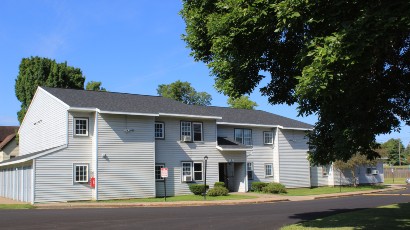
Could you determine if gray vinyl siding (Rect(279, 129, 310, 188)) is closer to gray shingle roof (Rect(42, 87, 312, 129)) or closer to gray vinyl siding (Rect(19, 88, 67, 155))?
gray shingle roof (Rect(42, 87, 312, 129))

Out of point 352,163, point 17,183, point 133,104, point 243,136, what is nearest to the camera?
point 17,183

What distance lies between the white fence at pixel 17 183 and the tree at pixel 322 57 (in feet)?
64.6

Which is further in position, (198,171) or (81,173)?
(198,171)

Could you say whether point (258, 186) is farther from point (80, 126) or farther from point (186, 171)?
point (80, 126)

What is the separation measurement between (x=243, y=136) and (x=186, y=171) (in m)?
7.54

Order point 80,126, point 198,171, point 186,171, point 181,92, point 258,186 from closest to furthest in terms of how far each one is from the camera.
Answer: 1. point 80,126
2. point 186,171
3. point 198,171
4. point 258,186
5. point 181,92

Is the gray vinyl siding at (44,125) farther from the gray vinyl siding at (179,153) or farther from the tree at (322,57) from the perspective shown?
the tree at (322,57)

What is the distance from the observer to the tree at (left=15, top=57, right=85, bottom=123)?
48391 mm

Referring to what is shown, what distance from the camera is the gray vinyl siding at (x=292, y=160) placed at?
3959cm

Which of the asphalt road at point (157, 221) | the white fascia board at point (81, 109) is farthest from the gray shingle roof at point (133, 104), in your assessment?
the asphalt road at point (157, 221)

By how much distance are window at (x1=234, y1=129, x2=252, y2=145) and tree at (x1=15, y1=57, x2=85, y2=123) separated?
71.5 ft

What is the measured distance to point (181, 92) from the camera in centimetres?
7481

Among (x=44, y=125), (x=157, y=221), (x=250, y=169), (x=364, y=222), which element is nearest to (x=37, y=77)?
(x=44, y=125)

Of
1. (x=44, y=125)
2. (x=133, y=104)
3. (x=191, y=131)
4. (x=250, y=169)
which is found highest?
(x=133, y=104)
